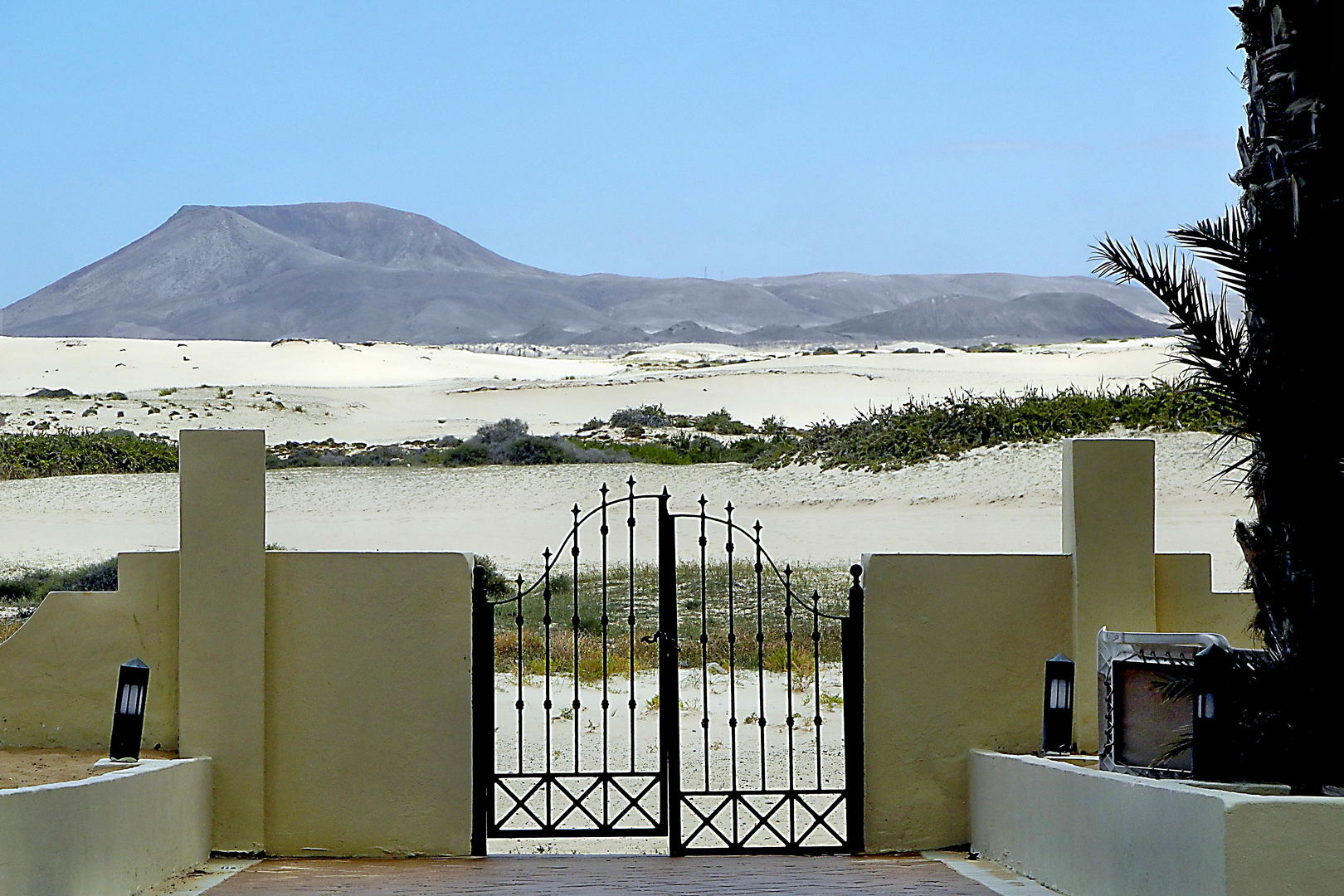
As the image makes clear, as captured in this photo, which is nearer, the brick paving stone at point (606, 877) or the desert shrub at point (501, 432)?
the brick paving stone at point (606, 877)

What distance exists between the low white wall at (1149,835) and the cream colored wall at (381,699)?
3.13 metres

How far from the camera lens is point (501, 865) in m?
7.93

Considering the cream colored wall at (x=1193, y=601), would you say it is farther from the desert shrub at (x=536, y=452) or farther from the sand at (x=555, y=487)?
the desert shrub at (x=536, y=452)

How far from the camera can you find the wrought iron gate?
8219 mm

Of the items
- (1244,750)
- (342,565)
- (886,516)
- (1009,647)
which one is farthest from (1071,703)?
(886,516)

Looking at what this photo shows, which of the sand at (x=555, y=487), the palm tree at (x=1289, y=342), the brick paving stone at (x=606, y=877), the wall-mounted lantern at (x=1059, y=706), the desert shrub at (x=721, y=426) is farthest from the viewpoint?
the desert shrub at (x=721, y=426)

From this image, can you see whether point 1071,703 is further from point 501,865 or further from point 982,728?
point 501,865

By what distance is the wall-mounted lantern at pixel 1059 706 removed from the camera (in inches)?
302

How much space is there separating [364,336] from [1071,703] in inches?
6753

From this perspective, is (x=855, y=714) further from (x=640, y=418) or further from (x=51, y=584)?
(x=640, y=418)

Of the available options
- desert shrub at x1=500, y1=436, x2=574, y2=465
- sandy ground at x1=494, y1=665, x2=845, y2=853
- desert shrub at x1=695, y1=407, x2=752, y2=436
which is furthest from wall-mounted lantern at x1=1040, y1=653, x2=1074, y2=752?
desert shrub at x1=695, y1=407, x2=752, y2=436

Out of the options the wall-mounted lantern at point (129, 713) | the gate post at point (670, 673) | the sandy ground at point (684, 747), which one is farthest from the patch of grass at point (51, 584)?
the gate post at point (670, 673)

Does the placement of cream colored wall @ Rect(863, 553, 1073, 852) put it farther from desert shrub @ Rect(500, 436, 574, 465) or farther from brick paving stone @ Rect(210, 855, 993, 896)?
desert shrub @ Rect(500, 436, 574, 465)

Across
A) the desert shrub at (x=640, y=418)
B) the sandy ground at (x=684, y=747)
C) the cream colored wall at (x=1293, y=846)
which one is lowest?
the sandy ground at (x=684, y=747)
